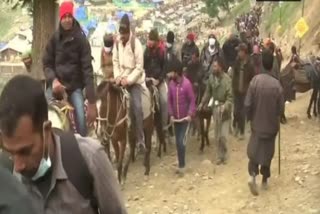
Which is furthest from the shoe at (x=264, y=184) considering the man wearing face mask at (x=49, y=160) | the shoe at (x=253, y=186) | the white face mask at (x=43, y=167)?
the white face mask at (x=43, y=167)

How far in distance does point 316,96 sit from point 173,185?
611cm

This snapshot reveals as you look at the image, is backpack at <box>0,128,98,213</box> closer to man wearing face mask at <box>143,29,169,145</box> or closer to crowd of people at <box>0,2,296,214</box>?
crowd of people at <box>0,2,296,214</box>

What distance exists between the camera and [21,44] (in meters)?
24.5

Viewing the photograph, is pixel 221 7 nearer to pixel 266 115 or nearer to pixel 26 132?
pixel 266 115

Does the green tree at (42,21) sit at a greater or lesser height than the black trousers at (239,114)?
greater

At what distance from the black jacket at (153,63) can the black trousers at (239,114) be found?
237cm

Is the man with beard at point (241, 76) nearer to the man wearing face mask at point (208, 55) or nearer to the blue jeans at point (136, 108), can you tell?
the man wearing face mask at point (208, 55)

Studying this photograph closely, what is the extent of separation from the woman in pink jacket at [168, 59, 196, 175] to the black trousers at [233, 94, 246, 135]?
2.70 metres

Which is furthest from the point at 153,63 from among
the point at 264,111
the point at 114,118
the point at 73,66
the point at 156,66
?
the point at 73,66

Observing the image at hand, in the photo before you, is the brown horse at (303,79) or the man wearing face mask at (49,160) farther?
the brown horse at (303,79)

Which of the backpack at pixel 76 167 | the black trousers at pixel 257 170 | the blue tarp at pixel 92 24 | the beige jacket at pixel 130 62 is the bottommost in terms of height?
the black trousers at pixel 257 170

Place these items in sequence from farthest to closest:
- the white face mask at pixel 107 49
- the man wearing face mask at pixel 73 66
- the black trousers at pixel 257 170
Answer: the white face mask at pixel 107 49 → the black trousers at pixel 257 170 → the man wearing face mask at pixel 73 66

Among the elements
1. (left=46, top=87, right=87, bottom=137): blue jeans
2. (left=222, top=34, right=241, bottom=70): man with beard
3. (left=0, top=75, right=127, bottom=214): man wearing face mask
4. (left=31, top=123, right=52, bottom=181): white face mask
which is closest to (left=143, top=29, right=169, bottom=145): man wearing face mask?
(left=222, top=34, right=241, bottom=70): man with beard

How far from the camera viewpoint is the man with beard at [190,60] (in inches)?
631
